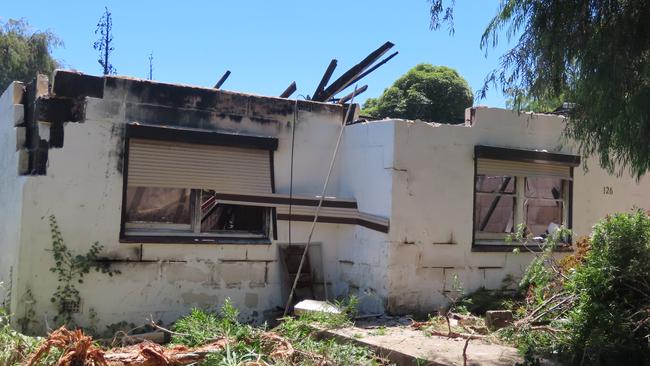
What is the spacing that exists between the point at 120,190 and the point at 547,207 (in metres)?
7.18

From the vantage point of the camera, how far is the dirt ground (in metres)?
6.30

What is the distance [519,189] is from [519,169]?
330mm

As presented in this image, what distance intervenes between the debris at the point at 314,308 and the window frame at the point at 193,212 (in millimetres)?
1293

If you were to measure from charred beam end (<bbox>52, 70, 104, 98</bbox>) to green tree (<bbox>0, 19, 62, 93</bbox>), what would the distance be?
1454cm

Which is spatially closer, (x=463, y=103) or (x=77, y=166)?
(x=77, y=166)

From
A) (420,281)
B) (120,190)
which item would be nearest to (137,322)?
(120,190)

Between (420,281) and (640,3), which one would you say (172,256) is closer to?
(420,281)

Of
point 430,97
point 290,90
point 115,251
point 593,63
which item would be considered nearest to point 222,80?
point 290,90

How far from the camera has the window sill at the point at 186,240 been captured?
28.4 feet

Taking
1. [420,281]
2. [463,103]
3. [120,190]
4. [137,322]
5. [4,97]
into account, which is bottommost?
[137,322]

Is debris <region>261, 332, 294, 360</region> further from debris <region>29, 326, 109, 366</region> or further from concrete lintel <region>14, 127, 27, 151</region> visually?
concrete lintel <region>14, 127, 27, 151</region>

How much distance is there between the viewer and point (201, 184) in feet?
29.8

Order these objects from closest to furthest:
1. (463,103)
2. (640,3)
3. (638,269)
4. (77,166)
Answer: (640,3) < (638,269) < (77,166) < (463,103)

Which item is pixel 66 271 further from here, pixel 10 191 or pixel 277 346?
pixel 277 346
